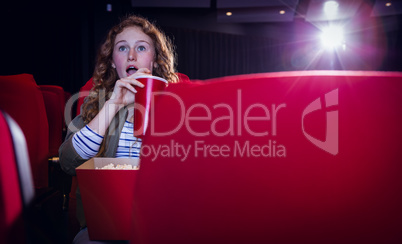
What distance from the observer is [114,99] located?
3.36 feet

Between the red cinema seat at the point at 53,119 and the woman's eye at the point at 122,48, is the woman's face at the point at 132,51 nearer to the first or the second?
the woman's eye at the point at 122,48

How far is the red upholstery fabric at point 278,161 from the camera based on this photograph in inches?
13.6

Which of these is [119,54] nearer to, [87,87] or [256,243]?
[87,87]

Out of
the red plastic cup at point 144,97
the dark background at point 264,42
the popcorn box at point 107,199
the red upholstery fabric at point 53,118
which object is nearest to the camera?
the popcorn box at point 107,199

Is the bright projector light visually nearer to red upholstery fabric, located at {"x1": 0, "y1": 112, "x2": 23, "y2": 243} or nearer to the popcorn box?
the popcorn box

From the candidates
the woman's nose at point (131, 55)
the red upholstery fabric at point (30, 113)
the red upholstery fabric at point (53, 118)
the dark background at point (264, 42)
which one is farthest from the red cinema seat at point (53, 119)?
the dark background at point (264, 42)

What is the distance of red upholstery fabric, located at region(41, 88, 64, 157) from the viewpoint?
1866mm

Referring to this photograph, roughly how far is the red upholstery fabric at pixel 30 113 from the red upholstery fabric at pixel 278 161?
3.76 ft

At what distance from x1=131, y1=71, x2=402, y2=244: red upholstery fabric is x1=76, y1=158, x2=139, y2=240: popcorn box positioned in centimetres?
13

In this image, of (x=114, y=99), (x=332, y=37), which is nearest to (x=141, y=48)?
(x=114, y=99)

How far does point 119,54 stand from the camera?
55.4 inches

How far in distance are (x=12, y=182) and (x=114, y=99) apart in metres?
0.61

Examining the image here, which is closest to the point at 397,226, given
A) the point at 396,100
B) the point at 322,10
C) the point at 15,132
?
the point at 396,100

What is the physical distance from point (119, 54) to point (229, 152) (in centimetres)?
118
